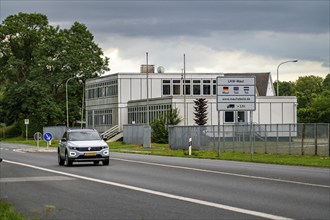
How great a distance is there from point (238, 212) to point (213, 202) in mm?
1952

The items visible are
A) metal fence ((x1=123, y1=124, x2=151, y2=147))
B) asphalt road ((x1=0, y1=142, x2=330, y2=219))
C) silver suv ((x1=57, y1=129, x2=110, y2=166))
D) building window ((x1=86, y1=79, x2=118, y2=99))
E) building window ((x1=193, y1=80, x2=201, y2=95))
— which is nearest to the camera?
asphalt road ((x1=0, y1=142, x2=330, y2=219))

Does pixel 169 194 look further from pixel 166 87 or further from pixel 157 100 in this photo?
pixel 166 87

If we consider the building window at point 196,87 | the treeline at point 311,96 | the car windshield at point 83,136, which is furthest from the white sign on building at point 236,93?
the treeline at point 311,96

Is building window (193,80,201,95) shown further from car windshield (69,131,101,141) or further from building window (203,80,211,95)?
car windshield (69,131,101,141)

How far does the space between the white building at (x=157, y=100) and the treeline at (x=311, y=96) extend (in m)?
14.8

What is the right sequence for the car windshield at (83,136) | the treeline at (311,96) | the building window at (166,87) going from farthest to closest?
the treeline at (311,96) → the building window at (166,87) → the car windshield at (83,136)

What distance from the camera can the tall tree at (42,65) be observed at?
4136 inches

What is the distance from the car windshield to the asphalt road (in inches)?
265

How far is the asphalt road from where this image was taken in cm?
1461

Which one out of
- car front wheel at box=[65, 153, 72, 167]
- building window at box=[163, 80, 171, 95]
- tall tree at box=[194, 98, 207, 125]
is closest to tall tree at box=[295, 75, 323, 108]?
building window at box=[163, 80, 171, 95]

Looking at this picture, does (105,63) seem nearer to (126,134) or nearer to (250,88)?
(126,134)

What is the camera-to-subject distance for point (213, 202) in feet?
54.4

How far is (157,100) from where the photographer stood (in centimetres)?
8544

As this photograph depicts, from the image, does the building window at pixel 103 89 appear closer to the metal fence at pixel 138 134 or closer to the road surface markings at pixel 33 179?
the metal fence at pixel 138 134
